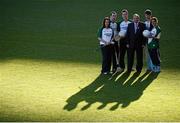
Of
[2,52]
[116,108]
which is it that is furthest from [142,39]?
[2,52]

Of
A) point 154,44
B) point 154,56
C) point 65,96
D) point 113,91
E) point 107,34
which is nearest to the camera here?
point 65,96

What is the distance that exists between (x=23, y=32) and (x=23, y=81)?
8.10m

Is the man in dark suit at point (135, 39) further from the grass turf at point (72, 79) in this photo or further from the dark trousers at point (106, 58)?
the dark trousers at point (106, 58)

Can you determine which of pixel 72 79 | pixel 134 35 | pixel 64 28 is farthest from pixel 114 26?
pixel 64 28

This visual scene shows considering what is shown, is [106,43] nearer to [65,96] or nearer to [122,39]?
[122,39]

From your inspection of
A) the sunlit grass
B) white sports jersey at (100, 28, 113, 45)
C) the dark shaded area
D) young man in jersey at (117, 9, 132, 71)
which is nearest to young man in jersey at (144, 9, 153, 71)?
the sunlit grass

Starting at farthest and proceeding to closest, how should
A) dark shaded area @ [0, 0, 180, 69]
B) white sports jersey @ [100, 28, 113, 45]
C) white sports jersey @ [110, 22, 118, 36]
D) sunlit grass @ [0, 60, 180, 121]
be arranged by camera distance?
dark shaded area @ [0, 0, 180, 69] → white sports jersey @ [110, 22, 118, 36] → white sports jersey @ [100, 28, 113, 45] → sunlit grass @ [0, 60, 180, 121]

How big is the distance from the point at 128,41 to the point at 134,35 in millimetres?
363

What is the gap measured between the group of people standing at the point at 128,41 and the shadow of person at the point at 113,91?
415 mm

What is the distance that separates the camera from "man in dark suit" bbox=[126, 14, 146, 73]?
13.8 m

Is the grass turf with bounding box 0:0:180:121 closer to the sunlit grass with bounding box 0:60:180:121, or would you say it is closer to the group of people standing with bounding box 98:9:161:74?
the sunlit grass with bounding box 0:60:180:121

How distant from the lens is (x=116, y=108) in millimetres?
10664

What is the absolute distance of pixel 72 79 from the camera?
1330 centimetres

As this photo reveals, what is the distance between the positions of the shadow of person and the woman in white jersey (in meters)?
0.40
